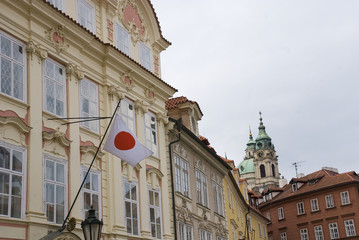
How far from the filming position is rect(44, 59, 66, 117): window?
640 inches

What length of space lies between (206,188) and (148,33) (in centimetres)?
990

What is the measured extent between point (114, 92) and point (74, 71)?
2410 millimetres

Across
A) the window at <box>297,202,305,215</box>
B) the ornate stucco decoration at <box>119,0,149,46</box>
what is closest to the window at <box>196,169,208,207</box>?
the ornate stucco decoration at <box>119,0,149,46</box>

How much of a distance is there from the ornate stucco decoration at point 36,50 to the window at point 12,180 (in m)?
2.96

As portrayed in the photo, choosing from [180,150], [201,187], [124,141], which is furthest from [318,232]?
[124,141]

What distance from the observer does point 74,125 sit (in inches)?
666

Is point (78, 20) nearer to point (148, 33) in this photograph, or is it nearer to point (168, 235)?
point (148, 33)

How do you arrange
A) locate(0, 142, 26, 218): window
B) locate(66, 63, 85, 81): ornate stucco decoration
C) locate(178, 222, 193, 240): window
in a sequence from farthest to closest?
locate(178, 222, 193, 240): window < locate(66, 63, 85, 81): ornate stucco decoration < locate(0, 142, 26, 218): window

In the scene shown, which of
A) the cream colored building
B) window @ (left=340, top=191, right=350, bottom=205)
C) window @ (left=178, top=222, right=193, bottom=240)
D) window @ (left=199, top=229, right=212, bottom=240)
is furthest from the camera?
window @ (left=340, top=191, right=350, bottom=205)

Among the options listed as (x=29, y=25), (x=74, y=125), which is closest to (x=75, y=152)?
(x=74, y=125)

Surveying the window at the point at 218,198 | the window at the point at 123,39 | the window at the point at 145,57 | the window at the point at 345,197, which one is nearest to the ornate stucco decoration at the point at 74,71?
the window at the point at 123,39

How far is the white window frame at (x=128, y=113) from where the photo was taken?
20216mm

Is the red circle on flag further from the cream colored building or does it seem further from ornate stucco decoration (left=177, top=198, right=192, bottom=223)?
ornate stucco decoration (left=177, top=198, right=192, bottom=223)

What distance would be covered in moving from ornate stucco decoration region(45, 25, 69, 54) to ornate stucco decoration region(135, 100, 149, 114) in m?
4.66
